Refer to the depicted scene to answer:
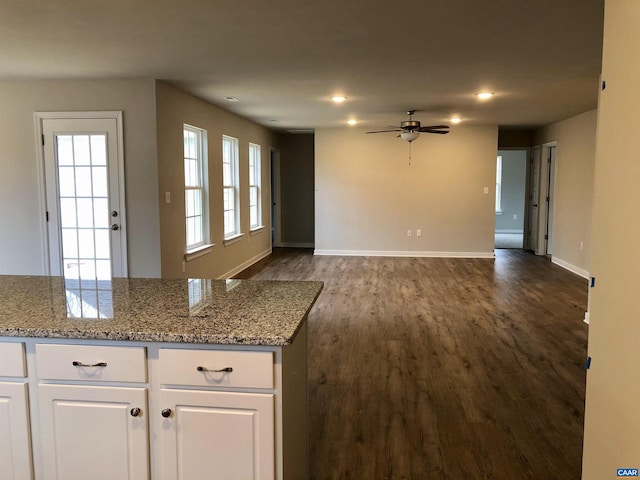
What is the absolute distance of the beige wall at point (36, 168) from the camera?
15.5 ft

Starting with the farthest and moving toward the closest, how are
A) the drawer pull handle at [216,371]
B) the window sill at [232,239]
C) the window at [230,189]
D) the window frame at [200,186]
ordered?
the window at [230,189] < the window sill at [232,239] < the window frame at [200,186] < the drawer pull handle at [216,371]

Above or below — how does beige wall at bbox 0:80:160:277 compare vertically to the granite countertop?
above

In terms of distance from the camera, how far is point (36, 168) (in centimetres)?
489

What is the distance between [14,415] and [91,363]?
0.37 metres

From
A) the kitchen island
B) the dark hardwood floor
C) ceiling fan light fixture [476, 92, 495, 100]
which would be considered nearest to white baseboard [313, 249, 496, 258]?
the dark hardwood floor

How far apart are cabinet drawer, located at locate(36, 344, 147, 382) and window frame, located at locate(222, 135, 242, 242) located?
205 inches

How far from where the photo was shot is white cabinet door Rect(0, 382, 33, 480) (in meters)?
1.74

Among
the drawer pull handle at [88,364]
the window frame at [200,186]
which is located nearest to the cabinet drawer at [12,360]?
the drawer pull handle at [88,364]

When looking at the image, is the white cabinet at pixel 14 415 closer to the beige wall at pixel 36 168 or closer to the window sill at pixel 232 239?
the beige wall at pixel 36 168

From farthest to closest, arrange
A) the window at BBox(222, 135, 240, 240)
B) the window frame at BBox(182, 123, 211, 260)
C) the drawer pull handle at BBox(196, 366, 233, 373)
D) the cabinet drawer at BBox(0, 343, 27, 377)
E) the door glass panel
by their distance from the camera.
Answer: the window at BBox(222, 135, 240, 240) < the window frame at BBox(182, 123, 211, 260) < the door glass panel < the cabinet drawer at BBox(0, 343, 27, 377) < the drawer pull handle at BBox(196, 366, 233, 373)

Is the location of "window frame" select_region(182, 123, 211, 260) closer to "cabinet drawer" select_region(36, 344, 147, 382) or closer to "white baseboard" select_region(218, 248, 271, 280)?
"white baseboard" select_region(218, 248, 271, 280)

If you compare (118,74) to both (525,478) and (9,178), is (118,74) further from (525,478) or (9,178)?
(525,478)

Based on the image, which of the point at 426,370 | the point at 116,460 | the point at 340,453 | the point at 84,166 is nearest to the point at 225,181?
the point at 84,166

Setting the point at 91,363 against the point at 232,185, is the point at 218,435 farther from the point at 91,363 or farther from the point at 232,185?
the point at 232,185
